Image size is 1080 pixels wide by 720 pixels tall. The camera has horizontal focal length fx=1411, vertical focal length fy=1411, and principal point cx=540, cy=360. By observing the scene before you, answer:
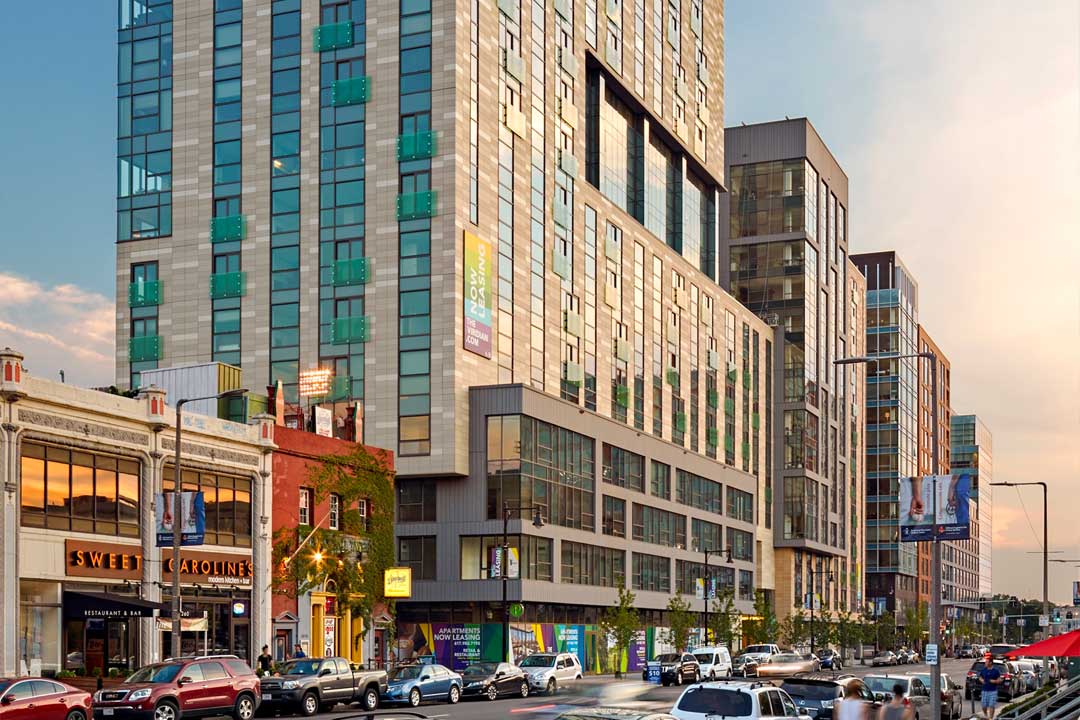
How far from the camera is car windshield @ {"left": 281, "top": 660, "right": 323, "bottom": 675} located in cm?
4759

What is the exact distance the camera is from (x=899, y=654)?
14000 cm

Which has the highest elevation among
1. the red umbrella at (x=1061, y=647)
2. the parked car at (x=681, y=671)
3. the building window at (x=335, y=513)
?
the building window at (x=335, y=513)

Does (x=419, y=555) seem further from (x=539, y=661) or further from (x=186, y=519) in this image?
(x=186, y=519)

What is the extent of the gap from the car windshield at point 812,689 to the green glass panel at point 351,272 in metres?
53.9

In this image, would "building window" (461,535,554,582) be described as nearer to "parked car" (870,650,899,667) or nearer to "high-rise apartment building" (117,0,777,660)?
"high-rise apartment building" (117,0,777,660)

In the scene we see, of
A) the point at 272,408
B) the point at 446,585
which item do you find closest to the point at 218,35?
the point at 272,408

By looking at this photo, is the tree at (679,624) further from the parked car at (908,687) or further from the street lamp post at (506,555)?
the parked car at (908,687)

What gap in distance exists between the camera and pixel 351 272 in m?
86.1

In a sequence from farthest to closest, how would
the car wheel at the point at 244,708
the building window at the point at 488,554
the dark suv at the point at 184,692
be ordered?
the building window at the point at 488,554 → the car wheel at the point at 244,708 → the dark suv at the point at 184,692

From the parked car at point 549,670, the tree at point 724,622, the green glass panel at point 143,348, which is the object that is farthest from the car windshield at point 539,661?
the tree at point 724,622

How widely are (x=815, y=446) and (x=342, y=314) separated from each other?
77683mm

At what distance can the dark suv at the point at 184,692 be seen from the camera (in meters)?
38.7

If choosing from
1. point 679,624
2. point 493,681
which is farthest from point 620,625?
point 493,681

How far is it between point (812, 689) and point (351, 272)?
55.3 meters
